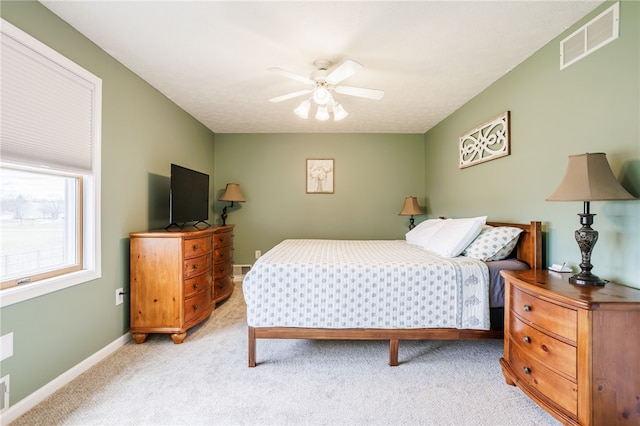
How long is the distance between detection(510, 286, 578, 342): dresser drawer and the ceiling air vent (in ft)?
5.12

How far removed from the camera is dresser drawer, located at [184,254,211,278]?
2.45 meters

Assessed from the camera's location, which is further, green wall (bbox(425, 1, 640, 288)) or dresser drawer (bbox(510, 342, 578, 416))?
green wall (bbox(425, 1, 640, 288))

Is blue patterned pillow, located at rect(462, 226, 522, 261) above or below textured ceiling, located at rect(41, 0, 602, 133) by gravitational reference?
below

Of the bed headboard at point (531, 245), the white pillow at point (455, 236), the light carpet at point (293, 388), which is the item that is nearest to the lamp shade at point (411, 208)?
the white pillow at point (455, 236)

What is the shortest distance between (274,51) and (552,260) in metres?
2.64

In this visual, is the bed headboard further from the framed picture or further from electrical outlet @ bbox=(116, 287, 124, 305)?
electrical outlet @ bbox=(116, 287, 124, 305)

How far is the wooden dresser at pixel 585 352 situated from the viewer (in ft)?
3.98

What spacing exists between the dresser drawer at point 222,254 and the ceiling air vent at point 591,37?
11.5 feet

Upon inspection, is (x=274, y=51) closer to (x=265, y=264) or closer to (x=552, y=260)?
(x=265, y=264)

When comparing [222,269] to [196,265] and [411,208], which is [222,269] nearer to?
[196,265]

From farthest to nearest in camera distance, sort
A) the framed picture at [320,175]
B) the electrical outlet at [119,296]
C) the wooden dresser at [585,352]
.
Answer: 1. the framed picture at [320,175]
2. the electrical outlet at [119,296]
3. the wooden dresser at [585,352]

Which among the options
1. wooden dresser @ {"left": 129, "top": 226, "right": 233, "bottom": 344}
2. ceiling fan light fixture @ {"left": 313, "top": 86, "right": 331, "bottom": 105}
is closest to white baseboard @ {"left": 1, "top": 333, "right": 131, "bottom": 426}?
wooden dresser @ {"left": 129, "top": 226, "right": 233, "bottom": 344}

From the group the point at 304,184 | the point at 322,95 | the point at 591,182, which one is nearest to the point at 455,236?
the point at 591,182

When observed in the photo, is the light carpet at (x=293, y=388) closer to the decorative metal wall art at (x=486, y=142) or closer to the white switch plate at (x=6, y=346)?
the white switch plate at (x=6, y=346)
